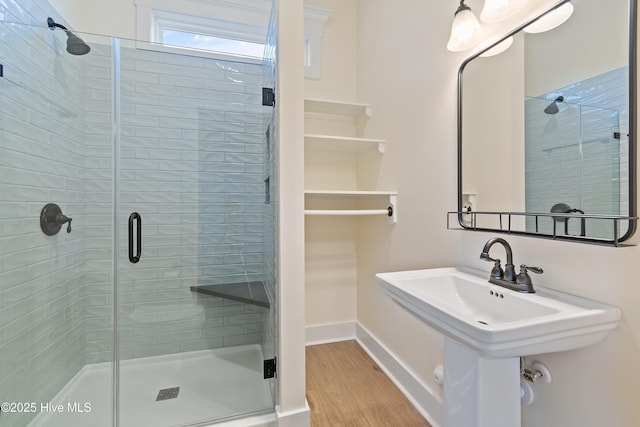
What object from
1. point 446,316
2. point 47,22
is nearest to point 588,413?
point 446,316

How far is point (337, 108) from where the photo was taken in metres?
2.12

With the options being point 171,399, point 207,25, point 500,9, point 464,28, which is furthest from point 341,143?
point 171,399

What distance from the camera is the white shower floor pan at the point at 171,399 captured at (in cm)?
135

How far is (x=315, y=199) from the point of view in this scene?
7.18 feet

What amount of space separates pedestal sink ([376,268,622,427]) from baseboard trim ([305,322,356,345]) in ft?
4.23

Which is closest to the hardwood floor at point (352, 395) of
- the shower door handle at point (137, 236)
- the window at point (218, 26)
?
the shower door handle at point (137, 236)

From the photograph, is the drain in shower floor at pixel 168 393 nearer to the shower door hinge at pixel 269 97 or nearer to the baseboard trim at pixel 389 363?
the baseboard trim at pixel 389 363

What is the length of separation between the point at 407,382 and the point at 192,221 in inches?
67.6

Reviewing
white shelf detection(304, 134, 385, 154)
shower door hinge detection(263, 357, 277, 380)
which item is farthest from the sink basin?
white shelf detection(304, 134, 385, 154)

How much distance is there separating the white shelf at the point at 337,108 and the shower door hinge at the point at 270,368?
1667mm

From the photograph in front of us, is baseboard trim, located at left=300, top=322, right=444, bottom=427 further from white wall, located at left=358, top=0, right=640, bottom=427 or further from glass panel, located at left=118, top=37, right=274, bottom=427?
glass panel, located at left=118, top=37, right=274, bottom=427

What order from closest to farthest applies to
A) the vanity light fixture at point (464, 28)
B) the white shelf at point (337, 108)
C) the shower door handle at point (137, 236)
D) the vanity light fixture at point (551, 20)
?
the vanity light fixture at point (551, 20) → the vanity light fixture at point (464, 28) → the shower door handle at point (137, 236) → the white shelf at point (337, 108)

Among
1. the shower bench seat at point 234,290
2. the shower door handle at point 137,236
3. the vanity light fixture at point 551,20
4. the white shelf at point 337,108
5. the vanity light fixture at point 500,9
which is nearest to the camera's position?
the vanity light fixture at point 551,20

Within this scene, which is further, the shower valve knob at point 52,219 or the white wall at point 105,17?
the white wall at point 105,17
